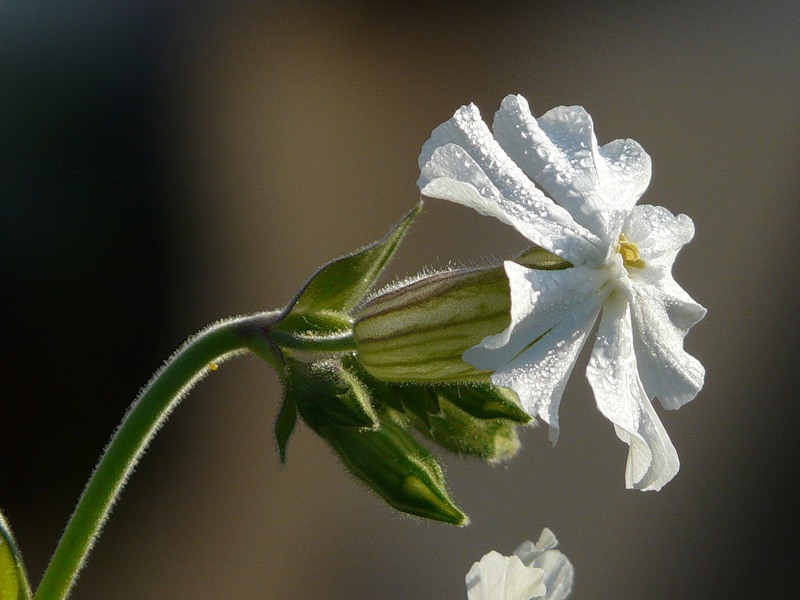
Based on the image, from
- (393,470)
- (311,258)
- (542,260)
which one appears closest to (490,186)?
(542,260)

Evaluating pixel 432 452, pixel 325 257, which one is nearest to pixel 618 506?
pixel 325 257

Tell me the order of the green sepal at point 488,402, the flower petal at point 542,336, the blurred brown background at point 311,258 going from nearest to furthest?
the flower petal at point 542,336
the green sepal at point 488,402
the blurred brown background at point 311,258

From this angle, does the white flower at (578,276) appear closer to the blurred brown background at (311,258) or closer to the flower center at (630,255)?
the flower center at (630,255)

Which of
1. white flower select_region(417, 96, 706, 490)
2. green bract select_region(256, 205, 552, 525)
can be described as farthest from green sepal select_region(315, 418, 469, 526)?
white flower select_region(417, 96, 706, 490)

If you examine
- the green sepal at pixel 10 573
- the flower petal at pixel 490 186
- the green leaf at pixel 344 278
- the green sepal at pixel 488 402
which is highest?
the flower petal at pixel 490 186

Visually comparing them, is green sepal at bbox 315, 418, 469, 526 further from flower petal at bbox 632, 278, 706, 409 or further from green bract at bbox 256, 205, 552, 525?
flower petal at bbox 632, 278, 706, 409

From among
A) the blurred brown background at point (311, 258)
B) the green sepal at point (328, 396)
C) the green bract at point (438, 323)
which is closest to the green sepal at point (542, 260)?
the green bract at point (438, 323)
